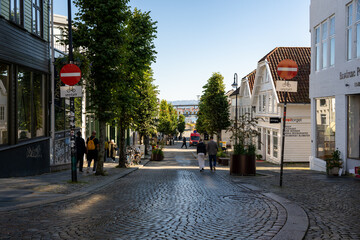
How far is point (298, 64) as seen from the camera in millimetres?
34250

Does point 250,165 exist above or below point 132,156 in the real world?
above

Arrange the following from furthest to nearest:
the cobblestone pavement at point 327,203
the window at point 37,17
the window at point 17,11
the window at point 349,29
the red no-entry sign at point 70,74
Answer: the window at point 37,17
the window at point 349,29
the window at point 17,11
the red no-entry sign at point 70,74
the cobblestone pavement at point 327,203

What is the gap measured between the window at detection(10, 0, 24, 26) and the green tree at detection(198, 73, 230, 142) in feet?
124

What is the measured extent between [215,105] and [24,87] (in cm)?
3775

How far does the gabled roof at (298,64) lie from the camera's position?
32125 mm

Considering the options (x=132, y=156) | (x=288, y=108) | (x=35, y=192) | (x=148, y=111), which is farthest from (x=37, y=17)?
(x=148, y=111)

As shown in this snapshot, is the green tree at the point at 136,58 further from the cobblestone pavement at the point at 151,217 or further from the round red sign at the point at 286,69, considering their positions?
the cobblestone pavement at the point at 151,217

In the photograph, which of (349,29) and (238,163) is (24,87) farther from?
(349,29)

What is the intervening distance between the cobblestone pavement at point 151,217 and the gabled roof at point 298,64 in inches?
894

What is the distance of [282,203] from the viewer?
9.16 metres

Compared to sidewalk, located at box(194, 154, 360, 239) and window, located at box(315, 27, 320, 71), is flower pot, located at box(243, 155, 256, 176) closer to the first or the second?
sidewalk, located at box(194, 154, 360, 239)

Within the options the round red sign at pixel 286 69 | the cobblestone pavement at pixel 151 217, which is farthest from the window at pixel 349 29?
the cobblestone pavement at pixel 151 217

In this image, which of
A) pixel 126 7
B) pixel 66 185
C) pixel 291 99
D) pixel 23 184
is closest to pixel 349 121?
pixel 126 7

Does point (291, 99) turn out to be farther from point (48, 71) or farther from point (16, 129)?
point (16, 129)
